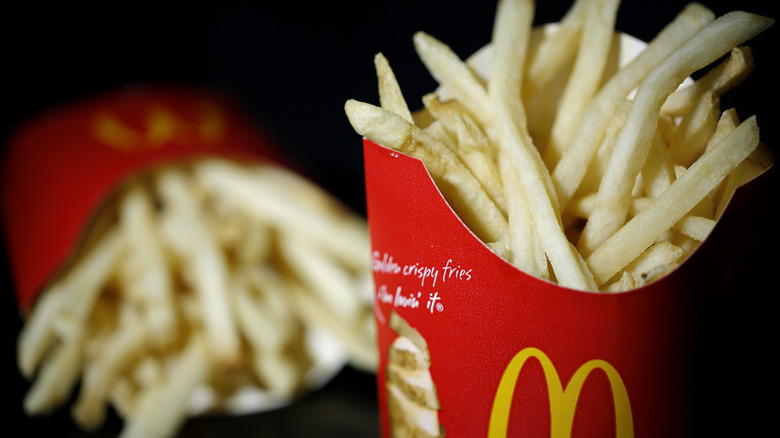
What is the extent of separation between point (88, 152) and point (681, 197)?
1.70m

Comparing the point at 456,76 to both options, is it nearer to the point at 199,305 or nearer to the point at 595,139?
the point at 595,139

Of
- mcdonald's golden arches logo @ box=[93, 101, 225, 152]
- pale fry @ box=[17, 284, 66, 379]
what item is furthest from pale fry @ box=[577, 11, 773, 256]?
mcdonald's golden arches logo @ box=[93, 101, 225, 152]

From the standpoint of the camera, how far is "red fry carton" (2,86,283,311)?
1.72 metres

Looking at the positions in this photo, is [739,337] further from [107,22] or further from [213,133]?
[107,22]

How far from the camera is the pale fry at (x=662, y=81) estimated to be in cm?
75

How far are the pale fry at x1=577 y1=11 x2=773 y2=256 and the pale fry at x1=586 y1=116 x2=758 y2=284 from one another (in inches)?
2.0

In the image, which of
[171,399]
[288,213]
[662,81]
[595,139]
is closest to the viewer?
[662,81]

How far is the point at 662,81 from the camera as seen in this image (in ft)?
2.44

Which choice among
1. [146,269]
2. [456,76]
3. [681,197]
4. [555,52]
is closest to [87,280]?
[146,269]

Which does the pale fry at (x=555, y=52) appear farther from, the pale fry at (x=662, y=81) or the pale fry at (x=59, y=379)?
the pale fry at (x=59, y=379)

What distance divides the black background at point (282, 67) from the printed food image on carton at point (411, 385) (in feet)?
1.28

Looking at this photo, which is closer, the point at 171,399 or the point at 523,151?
the point at 523,151

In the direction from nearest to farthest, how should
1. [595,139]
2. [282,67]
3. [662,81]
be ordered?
1. [662,81]
2. [595,139]
3. [282,67]

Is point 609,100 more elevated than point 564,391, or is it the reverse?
point 609,100
